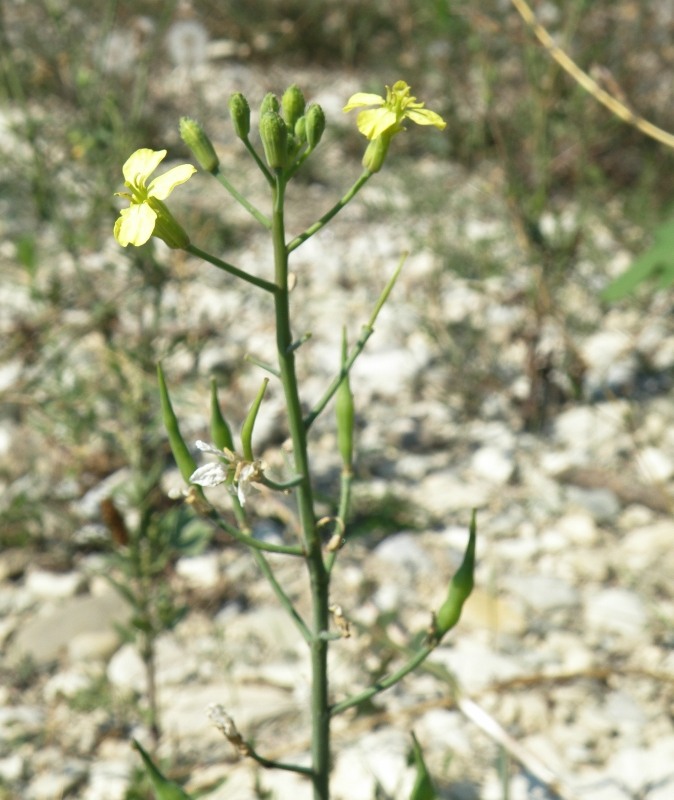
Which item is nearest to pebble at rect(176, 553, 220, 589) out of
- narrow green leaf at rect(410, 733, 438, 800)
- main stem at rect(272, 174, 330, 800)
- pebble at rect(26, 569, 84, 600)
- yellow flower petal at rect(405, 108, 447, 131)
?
pebble at rect(26, 569, 84, 600)

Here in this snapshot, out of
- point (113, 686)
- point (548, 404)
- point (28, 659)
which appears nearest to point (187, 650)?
point (113, 686)

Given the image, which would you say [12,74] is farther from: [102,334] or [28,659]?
[28,659]

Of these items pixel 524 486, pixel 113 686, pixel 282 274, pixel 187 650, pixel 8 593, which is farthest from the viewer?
pixel 524 486

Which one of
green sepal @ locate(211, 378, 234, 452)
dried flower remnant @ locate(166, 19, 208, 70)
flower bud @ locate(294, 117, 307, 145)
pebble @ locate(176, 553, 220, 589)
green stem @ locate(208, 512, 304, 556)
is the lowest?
green stem @ locate(208, 512, 304, 556)

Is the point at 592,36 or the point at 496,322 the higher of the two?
the point at 592,36

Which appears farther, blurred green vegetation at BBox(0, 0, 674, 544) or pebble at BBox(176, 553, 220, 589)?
blurred green vegetation at BBox(0, 0, 674, 544)

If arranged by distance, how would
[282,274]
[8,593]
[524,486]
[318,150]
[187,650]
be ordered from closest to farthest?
[282,274] < [187,650] < [8,593] < [524,486] < [318,150]

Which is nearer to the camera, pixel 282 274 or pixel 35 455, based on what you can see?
pixel 282 274

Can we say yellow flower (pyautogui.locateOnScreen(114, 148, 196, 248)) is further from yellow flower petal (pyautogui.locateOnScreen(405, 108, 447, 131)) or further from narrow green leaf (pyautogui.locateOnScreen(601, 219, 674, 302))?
narrow green leaf (pyautogui.locateOnScreen(601, 219, 674, 302))
